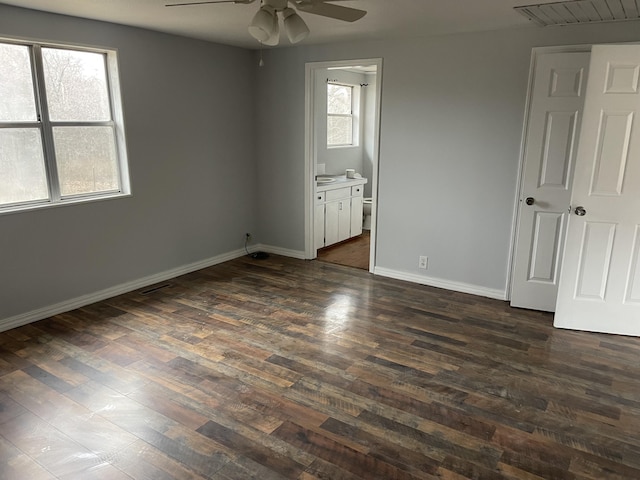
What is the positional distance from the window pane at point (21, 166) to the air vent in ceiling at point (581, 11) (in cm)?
367

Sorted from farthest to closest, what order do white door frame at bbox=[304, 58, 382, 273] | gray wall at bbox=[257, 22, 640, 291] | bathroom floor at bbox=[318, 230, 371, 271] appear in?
bathroom floor at bbox=[318, 230, 371, 271]
white door frame at bbox=[304, 58, 382, 273]
gray wall at bbox=[257, 22, 640, 291]

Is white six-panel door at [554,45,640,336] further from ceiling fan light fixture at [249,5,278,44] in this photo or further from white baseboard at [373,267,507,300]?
ceiling fan light fixture at [249,5,278,44]

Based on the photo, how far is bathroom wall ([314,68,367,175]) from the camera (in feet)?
21.2

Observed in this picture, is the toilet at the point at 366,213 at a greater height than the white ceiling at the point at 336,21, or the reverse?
the white ceiling at the point at 336,21

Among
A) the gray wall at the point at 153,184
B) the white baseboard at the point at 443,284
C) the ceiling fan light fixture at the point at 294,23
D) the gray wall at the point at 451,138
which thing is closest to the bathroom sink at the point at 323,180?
the gray wall at the point at 153,184

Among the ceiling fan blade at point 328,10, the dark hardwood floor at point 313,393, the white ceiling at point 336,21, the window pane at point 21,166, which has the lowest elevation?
the dark hardwood floor at point 313,393

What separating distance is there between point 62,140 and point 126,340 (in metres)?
1.72

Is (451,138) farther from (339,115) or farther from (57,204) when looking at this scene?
(57,204)

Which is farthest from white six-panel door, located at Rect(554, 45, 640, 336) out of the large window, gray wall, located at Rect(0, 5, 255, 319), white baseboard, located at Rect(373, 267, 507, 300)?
the large window

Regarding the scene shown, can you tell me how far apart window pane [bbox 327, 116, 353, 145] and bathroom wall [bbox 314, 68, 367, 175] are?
4.6 inches

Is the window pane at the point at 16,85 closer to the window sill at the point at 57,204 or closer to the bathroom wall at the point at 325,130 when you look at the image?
the window sill at the point at 57,204

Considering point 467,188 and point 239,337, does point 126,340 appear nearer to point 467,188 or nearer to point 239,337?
point 239,337

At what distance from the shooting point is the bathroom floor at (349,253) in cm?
543

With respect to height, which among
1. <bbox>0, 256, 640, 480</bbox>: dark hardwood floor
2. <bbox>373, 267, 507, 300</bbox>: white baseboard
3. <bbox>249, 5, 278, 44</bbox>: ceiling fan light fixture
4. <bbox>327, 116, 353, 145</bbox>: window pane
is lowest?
<bbox>0, 256, 640, 480</bbox>: dark hardwood floor
